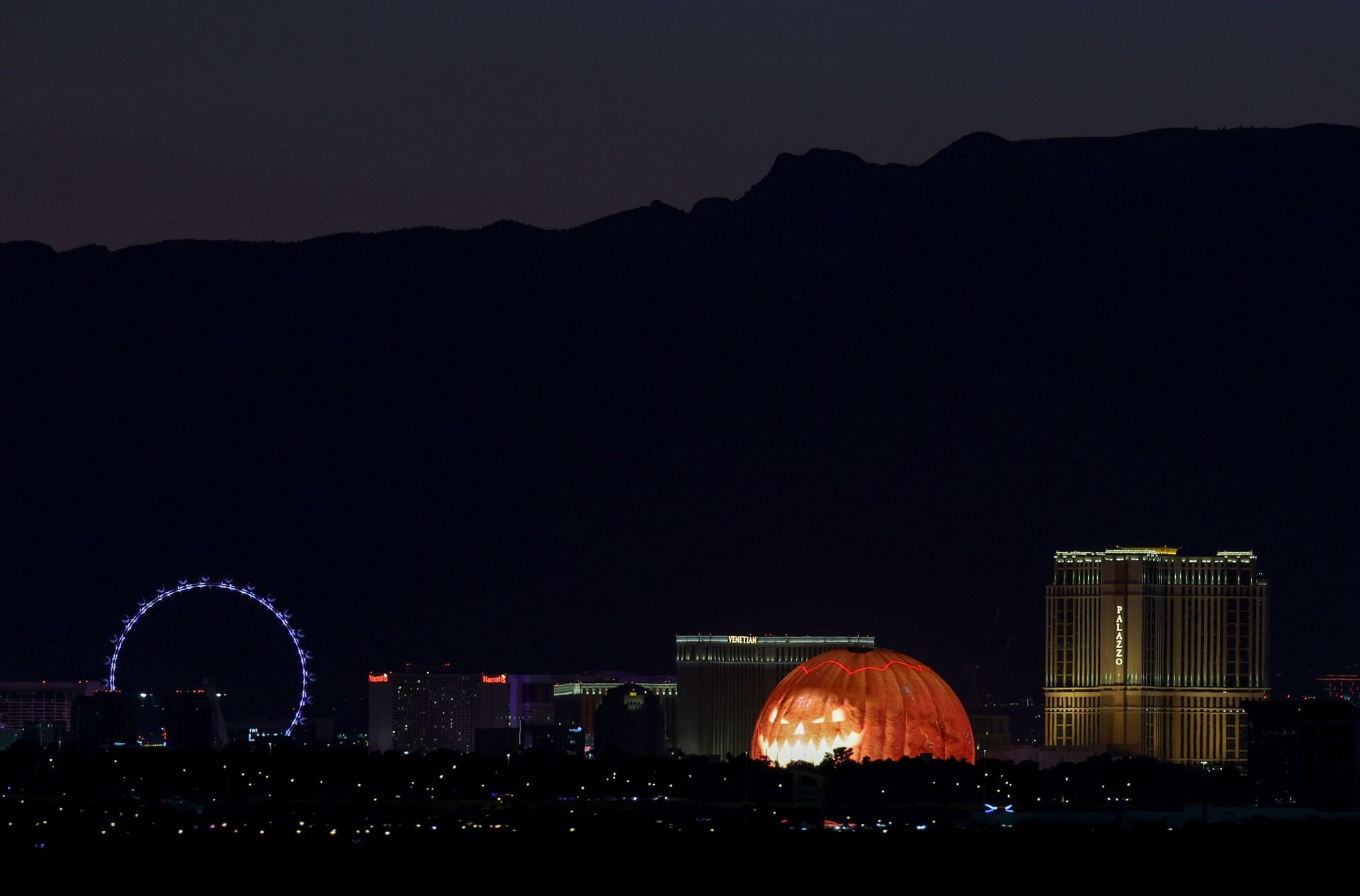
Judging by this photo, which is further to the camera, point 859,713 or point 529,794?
point 859,713

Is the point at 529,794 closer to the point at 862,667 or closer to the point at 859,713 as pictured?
the point at 859,713

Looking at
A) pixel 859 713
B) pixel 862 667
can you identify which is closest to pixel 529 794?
pixel 859 713

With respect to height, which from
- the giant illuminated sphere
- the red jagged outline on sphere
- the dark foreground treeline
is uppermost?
the red jagged outline on sphere

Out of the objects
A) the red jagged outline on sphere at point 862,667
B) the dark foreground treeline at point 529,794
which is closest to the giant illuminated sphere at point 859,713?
the red jagged outline on sphere at point 862,667

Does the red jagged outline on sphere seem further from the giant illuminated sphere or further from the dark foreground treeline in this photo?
the dark foreground treeline

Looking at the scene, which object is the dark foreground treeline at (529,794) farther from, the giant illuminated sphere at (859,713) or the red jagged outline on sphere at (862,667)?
the red jagged outline on sphere at (862,667)

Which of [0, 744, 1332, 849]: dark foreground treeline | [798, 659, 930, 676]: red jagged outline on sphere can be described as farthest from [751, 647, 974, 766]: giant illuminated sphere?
[0, 744, 1332, 849]: dark foreground treeline
